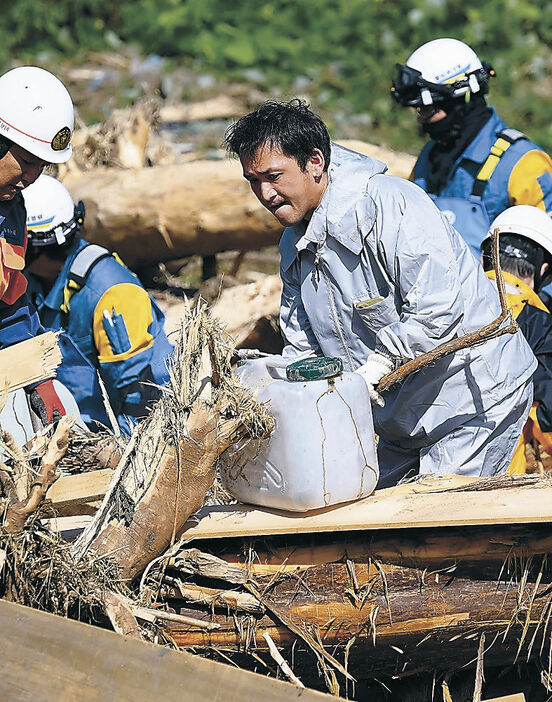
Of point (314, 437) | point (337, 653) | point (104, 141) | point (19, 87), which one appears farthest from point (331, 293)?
point (104, 141)

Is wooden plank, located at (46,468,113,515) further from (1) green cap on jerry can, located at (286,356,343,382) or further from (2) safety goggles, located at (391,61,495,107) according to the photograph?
(2) safety goggles, located at (391,61,495,107)

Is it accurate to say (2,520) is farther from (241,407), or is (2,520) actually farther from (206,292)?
(206,292)

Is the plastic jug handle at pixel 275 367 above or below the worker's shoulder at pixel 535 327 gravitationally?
above

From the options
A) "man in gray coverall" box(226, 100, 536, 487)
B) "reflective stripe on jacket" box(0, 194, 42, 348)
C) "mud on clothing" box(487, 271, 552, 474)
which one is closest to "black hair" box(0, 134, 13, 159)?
"reflective stripe on jacket" box(0, 194, 42, 348)

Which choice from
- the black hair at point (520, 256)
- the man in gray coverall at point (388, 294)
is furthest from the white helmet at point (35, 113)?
the black hair at point (520, 256)

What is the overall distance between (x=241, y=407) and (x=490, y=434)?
1.28 meters

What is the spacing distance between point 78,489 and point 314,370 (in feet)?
2.64

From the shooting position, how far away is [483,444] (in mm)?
3648

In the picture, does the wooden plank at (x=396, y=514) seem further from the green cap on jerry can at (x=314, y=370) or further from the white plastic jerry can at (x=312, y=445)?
the green cap on jerry can at (x=314, y=370)

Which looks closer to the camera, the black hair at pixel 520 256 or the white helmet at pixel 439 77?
the black hair at pixel 520 256

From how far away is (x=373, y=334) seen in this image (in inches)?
137

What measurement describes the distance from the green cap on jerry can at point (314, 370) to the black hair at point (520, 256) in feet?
5.74

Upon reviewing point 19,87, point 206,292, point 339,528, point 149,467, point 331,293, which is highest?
point 19,87

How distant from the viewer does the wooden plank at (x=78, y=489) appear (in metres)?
2.91
